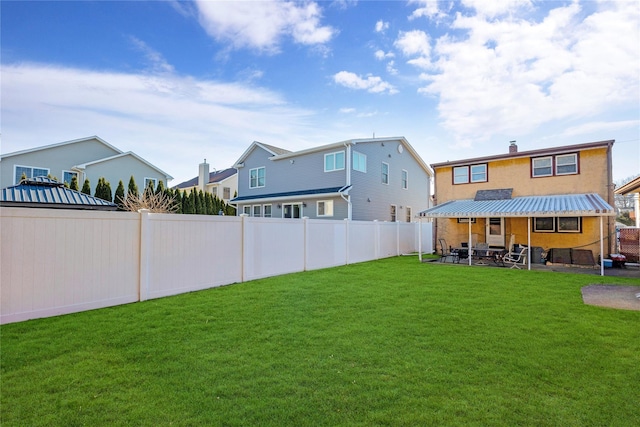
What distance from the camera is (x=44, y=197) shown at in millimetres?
9773

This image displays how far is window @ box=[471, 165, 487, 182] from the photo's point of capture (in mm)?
16688

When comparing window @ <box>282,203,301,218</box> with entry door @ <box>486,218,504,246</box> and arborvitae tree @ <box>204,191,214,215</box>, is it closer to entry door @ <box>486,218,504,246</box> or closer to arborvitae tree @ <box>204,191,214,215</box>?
arborvitae tree @ <box>204,191,214,215</box>

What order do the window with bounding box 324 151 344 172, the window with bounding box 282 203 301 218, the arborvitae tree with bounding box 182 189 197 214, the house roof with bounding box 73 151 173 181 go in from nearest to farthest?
the window with bounding box 324 151 344 172 → the window with bounding box 282 203 301 218 → the house roof with bounding box 73 151 173 181 → the arborvitae tree with bounding box 182 189 197 214

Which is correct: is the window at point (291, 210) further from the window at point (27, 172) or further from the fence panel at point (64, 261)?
the window at point (27, 172)

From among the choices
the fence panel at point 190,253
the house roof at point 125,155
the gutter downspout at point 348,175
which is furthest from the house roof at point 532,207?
the house roof at point 125,155

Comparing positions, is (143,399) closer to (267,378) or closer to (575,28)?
(267,378)

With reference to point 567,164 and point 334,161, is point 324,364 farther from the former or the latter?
point 334,161

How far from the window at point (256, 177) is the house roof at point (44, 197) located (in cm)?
1307

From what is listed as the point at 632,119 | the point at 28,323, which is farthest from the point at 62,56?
the point at 632,119

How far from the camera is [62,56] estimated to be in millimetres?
10195

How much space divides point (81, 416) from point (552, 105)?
17939mm

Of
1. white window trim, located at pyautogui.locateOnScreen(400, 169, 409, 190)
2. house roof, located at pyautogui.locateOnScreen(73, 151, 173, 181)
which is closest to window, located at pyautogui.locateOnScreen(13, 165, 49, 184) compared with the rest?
house roof, located at pyautogui.locateOnScreen(73, 151, 173, 181)

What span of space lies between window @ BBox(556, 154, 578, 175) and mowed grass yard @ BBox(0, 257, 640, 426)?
35.0 feet

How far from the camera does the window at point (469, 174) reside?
1673 centimetres
